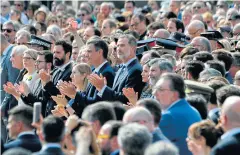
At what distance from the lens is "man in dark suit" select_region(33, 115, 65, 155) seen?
294 inches

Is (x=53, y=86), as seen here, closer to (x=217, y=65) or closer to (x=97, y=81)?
(x=97, y=81)

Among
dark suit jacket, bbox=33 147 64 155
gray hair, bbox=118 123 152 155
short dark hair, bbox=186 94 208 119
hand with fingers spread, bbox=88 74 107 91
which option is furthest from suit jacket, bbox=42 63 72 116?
gray hair, bbox=118 123 152 155

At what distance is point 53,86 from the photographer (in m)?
12.1

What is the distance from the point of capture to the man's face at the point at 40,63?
42.3 ft

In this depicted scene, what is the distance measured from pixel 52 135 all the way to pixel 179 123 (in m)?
1.65

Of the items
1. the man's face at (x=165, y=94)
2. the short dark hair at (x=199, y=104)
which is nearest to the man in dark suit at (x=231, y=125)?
the man's face at (x=165, y=94)

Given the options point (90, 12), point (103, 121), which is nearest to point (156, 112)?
point (103, 121)

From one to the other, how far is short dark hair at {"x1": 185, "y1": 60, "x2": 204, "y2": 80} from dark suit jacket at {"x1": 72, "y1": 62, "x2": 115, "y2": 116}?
1213 mm

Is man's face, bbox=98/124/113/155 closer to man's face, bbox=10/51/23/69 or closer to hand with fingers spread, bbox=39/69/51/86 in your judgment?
hand with fingers spread, bbox=39/69/51/86

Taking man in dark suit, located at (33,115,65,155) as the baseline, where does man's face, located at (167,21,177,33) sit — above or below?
below

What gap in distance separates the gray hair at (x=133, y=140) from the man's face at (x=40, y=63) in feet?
19.2

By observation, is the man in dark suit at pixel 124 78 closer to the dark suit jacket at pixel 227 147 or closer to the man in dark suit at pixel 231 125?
the man in dark suit at pixel 231 125

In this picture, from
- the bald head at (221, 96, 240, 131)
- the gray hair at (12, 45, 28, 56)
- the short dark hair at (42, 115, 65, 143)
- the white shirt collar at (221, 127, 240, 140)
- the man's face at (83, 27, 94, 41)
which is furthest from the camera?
the man's face at (83, 27, 94, 41)

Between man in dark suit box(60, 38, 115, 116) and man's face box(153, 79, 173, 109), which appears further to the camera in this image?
man in dark suit box(60, 38, 115, 116)
